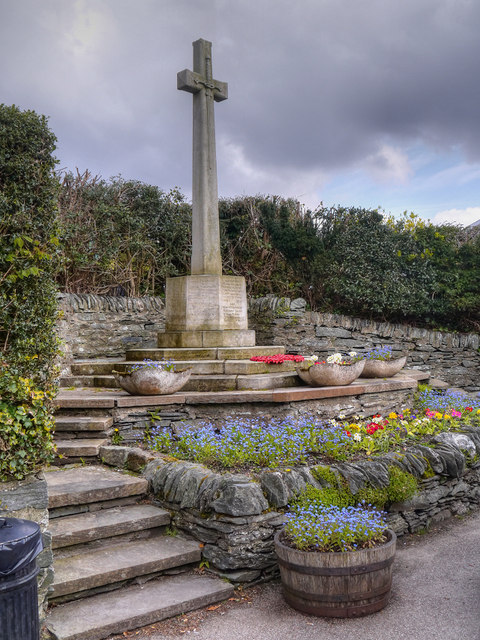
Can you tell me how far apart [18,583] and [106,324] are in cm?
890

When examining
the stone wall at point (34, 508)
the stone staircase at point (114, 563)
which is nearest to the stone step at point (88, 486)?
the stone staircase at point (114, 563)

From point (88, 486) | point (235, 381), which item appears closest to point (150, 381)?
point (235, 381)

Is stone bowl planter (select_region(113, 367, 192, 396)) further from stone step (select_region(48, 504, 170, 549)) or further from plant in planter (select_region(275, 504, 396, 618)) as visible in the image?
plant in planter (select_region(275, 504, 396, 618))

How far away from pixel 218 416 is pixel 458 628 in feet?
12.7

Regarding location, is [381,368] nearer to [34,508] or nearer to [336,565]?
[336,565]

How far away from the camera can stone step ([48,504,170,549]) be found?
4742 mm

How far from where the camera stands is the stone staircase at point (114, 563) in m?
4.09

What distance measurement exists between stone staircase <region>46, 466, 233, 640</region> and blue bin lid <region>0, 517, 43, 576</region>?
107 centimetres

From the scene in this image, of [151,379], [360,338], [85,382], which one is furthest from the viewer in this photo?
[360,338]

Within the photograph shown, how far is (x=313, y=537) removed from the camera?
431cm

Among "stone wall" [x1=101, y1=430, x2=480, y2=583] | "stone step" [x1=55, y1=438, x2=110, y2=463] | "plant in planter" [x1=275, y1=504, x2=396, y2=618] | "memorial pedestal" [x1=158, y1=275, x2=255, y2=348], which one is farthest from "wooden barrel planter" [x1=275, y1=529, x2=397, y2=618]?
"memorial pedestal" [x1=158, y1=275, x2=255, y2=348]

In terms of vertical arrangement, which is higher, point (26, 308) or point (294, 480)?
point (26, 308)

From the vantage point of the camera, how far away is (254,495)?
4.78m

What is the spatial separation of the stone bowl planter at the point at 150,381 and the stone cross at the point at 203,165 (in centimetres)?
303
